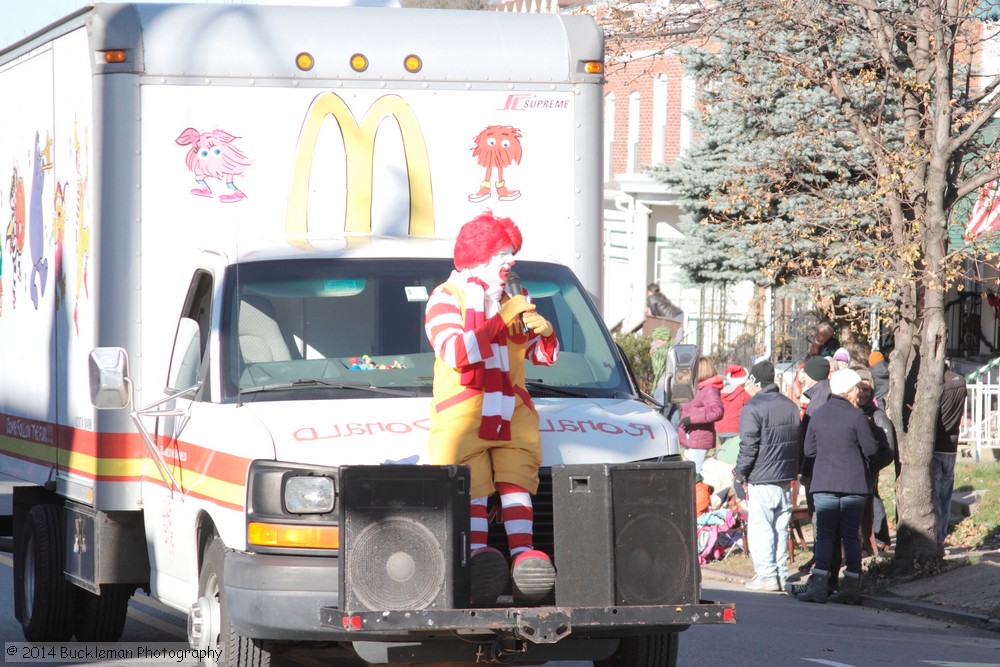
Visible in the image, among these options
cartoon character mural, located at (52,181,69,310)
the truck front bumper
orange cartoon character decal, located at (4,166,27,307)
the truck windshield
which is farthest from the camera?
orange cartoon character decal, located at (4,166,27,307)

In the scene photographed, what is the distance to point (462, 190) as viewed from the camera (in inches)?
321

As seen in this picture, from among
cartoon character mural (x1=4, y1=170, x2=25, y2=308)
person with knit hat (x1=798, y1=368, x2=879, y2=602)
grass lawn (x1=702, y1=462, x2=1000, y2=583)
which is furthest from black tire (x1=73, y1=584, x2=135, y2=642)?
grass lawn (x1=702, y1=462, x2=1000, y2=583)

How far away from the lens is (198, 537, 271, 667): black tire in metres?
6.31

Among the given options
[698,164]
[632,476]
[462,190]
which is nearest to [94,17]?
[462,190]

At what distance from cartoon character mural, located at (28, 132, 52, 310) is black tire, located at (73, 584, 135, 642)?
1.80 meters

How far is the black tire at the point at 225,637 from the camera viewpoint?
20.7 feet

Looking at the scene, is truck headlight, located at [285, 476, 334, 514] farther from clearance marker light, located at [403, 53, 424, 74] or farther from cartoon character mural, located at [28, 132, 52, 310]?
cartoon character mural, located at [28, 132, 52, 310]

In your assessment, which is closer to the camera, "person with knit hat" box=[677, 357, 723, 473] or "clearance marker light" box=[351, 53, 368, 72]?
"clearance marker light" box=[351, 53, 368, 72]

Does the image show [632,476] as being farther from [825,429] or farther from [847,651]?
[825,429]

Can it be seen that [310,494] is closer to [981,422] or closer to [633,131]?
[981,422]

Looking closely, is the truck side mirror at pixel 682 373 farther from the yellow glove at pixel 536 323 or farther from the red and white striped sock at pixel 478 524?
the red and white striped sock at pixel 478 524

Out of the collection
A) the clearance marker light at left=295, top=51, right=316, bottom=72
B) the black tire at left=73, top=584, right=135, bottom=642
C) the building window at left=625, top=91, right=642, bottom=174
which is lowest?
the black tire at left=73, top=584, right=135, bottom=642

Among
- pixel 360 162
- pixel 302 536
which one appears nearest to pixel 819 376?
pixel 360 162

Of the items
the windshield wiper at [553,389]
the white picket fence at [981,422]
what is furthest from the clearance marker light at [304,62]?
the white picket fence at [981,422]
